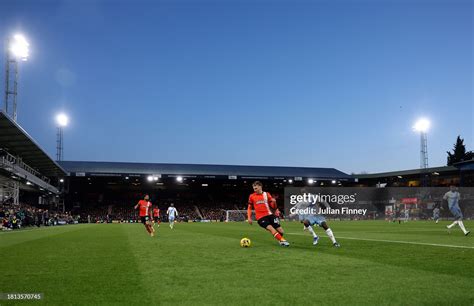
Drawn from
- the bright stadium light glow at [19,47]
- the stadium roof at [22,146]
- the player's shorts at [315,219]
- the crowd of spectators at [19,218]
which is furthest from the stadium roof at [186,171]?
the player's shorts at [315,219]

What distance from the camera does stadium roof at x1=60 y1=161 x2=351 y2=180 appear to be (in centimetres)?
7250

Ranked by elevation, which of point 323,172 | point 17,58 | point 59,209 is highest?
point 17,58

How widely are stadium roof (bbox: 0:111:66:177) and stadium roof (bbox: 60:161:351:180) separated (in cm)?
1008

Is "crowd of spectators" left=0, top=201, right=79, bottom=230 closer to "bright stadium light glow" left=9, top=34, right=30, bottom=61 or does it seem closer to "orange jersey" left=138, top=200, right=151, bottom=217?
"bright stadium light glow" left=9, top=34, right=30, bottom=61

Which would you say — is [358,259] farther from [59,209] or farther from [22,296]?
[59,209]

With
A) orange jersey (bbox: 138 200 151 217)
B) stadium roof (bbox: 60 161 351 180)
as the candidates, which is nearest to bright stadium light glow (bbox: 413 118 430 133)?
stadium roof (bbox: 60 161 351 180)

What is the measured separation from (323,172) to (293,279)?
78.1m

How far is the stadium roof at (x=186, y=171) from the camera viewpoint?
238 ft

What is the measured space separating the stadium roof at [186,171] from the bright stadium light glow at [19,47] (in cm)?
3232

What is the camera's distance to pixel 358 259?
9883 millimetres

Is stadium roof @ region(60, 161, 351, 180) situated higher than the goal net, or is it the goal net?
stadium roof @ region(60, 161, 351, 180)

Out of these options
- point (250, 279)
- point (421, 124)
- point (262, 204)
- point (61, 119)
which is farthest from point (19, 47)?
point (421, 124)

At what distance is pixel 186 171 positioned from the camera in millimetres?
76875

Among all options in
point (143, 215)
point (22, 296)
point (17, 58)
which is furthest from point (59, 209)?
point (22, 296)
